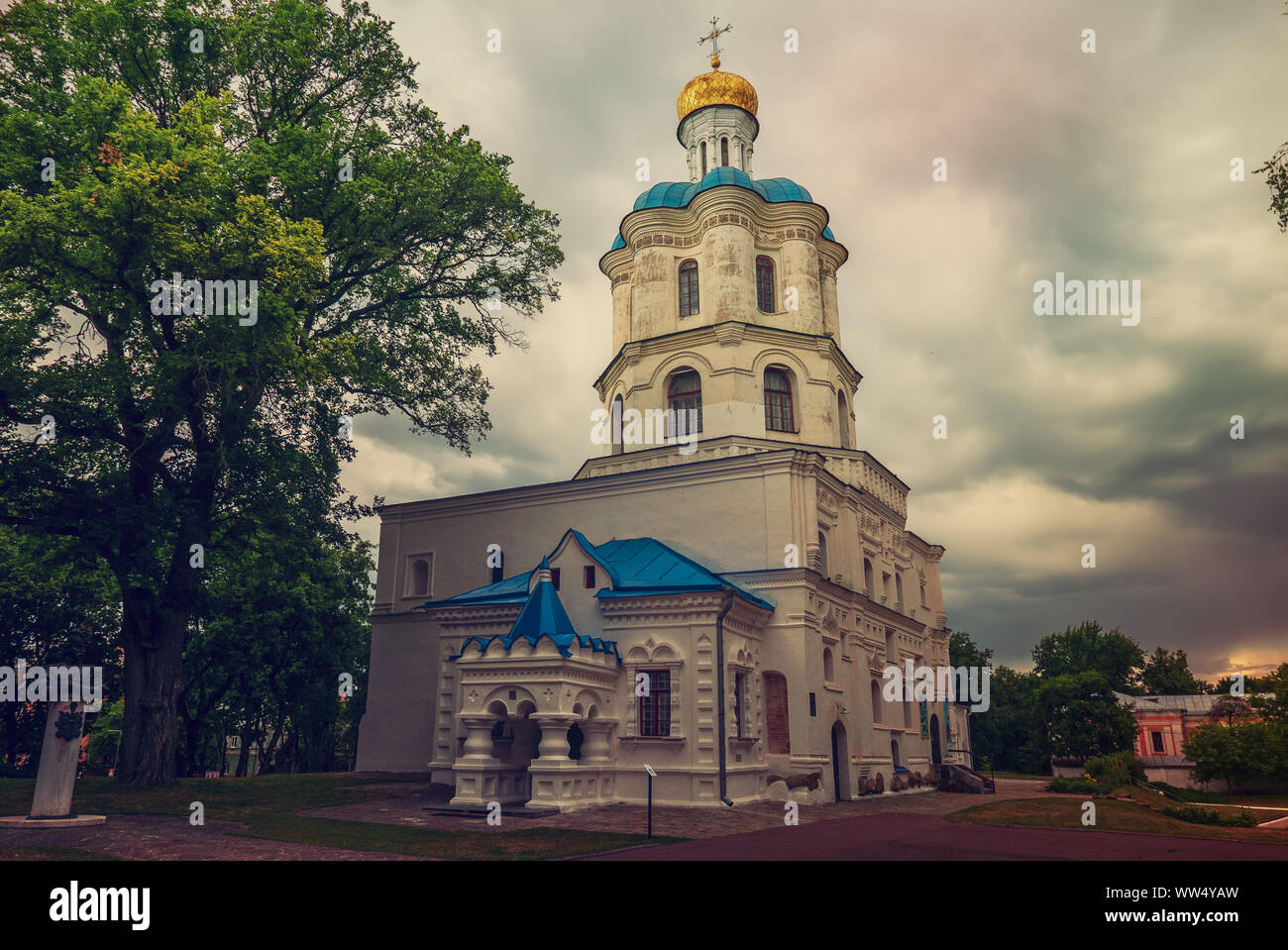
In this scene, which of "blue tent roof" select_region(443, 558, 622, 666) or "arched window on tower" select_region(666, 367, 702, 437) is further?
"arched window on tower" select_region(666, 367, 702, 437)

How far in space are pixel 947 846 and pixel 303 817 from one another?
12905 mm

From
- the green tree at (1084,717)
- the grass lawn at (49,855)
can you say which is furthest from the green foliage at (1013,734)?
the grass lawn at (49,855)

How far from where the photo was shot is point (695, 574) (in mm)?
23734

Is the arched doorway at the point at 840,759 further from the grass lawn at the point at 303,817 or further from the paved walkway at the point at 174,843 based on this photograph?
the paved walkway at the point at 174,843

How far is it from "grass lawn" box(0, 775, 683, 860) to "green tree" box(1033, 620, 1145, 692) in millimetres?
70199

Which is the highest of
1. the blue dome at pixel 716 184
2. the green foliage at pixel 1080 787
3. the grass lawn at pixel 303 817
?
the blue dome at pixel 716 184

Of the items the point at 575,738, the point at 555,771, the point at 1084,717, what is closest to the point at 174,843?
the point at 555,771

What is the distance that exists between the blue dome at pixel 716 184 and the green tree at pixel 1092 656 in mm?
59053

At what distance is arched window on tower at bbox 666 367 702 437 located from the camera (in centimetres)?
3130

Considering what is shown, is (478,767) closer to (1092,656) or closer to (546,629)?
(546,629)

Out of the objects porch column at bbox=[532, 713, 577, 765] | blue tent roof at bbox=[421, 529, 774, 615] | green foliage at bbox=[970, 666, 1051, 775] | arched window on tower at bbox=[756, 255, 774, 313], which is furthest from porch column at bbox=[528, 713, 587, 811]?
green foliage at bbox=[970, 666, 1051, 775]

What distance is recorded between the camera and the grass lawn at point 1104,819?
15508 millimetres

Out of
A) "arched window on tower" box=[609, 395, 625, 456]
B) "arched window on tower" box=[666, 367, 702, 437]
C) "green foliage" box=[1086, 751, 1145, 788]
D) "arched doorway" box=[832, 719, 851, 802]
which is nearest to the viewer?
"green foliage" box=[1086, 751, 1145, 788]

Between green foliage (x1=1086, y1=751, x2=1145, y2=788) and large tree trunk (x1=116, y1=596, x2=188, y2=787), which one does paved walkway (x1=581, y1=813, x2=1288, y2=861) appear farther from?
large tree trunk (x1=116, y1=596, x2=188, y2=787)
